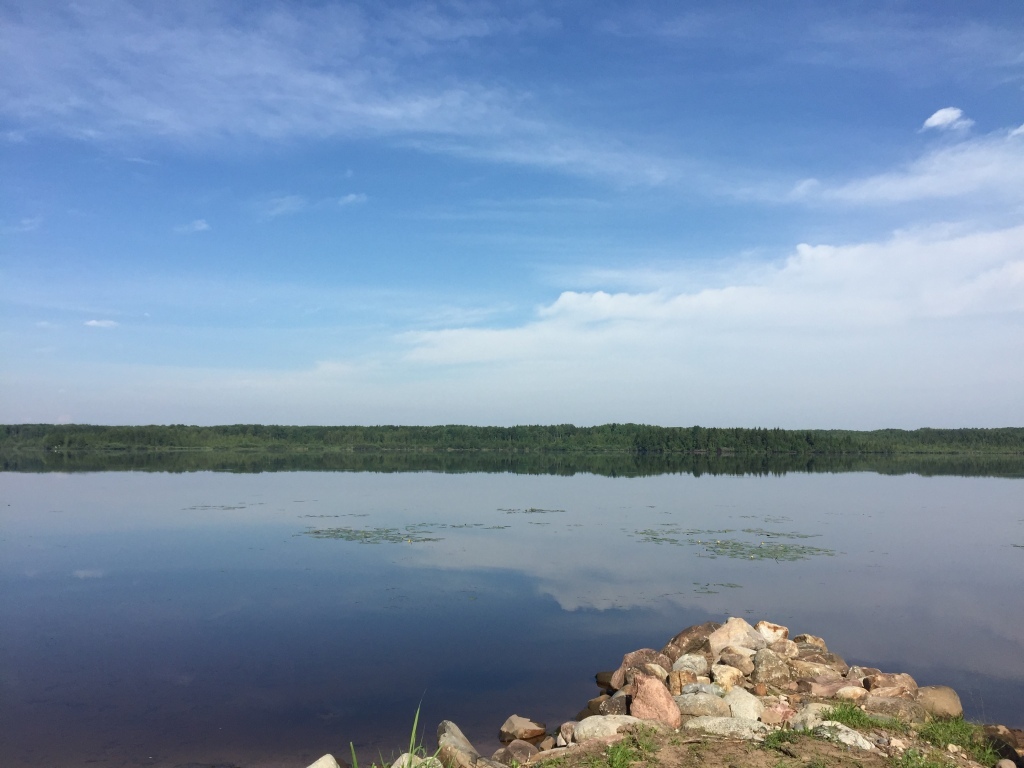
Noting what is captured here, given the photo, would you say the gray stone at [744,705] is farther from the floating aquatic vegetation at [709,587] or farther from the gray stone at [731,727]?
the floating aquatic vegetation at [709,587]

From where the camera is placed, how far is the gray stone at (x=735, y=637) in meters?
9.32

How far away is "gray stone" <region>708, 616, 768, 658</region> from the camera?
9.32 meters

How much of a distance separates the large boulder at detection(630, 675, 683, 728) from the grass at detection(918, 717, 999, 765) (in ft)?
7.09

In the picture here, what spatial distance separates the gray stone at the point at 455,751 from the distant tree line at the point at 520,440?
90940mm

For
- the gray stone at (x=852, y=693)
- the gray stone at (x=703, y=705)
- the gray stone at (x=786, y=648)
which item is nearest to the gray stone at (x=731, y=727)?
the gray stone at (x=703, y=705)

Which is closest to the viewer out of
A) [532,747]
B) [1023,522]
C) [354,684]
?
[532,747]

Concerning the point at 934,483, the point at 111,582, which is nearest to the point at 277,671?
the point at 111,582

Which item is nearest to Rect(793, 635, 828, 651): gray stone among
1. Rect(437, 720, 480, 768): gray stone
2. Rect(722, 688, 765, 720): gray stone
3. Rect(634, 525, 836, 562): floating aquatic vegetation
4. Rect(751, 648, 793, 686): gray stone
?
Rect(751, 648, 793, 686): gray stone

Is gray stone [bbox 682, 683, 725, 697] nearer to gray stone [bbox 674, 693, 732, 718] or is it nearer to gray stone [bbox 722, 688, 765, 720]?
gray stone [bbox 722, 688, 765, 720]

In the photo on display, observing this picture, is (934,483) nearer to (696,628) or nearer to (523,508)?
(523,508)

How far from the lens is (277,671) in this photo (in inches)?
363

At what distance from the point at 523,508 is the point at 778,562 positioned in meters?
12.0

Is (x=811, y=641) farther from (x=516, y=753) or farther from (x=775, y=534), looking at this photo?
(x=775, y=534)

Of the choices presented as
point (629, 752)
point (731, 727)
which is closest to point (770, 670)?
point (731, 727)
